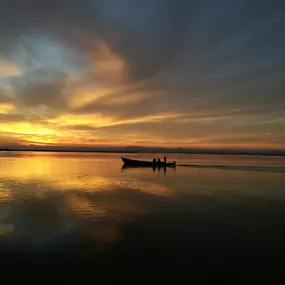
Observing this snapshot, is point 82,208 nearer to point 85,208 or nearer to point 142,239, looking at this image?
point 85,208

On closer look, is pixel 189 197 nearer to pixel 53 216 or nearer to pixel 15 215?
pixel 53 216

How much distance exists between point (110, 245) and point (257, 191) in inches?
724

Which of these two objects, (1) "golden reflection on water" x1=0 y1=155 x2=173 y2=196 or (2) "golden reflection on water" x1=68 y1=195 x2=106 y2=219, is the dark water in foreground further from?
(1) "golden reflection on water" x1=0 y1=155 x2=173 y2=196

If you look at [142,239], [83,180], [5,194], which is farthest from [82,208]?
[83,180]

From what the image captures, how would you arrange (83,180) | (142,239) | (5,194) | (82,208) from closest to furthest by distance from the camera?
(142,239) < (82,208) < (5,194) < (83,180)

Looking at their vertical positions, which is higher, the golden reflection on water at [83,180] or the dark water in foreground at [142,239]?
the golden reflection on water at [83,180]

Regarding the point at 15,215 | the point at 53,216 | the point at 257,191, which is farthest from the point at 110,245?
the point at 257,191

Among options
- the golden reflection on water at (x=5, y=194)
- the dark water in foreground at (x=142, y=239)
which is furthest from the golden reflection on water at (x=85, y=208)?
the golden reflection on water at (x=5, y=194)

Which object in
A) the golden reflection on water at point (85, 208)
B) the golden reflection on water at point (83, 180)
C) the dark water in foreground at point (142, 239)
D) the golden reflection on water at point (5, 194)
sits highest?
the golden reflection on water at point (83, 180)

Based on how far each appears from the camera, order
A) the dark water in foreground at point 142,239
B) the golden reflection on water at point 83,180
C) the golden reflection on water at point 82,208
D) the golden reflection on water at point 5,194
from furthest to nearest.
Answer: the golden reflection on water at point 83,180
the golden reflection on water at point 5,194
the golden reflection on water at point 82,208
the dark water in foreground at point 142,239

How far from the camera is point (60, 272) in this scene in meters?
8.50

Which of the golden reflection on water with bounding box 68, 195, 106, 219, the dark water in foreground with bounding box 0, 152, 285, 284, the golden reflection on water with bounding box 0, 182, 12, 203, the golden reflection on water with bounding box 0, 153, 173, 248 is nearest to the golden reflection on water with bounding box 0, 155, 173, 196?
the golden reflection on water with bounding box 0, 153, 173, 248

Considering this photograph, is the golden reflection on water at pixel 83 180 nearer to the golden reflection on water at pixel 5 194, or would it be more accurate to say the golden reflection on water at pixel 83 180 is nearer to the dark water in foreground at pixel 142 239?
the golden reflection on water at pixel 5 194

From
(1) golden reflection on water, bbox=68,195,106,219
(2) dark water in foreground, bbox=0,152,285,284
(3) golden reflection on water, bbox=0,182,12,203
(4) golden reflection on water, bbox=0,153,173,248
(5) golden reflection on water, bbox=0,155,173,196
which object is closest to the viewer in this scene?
(2) dark water in foreground, bbox=0,152,285,284
